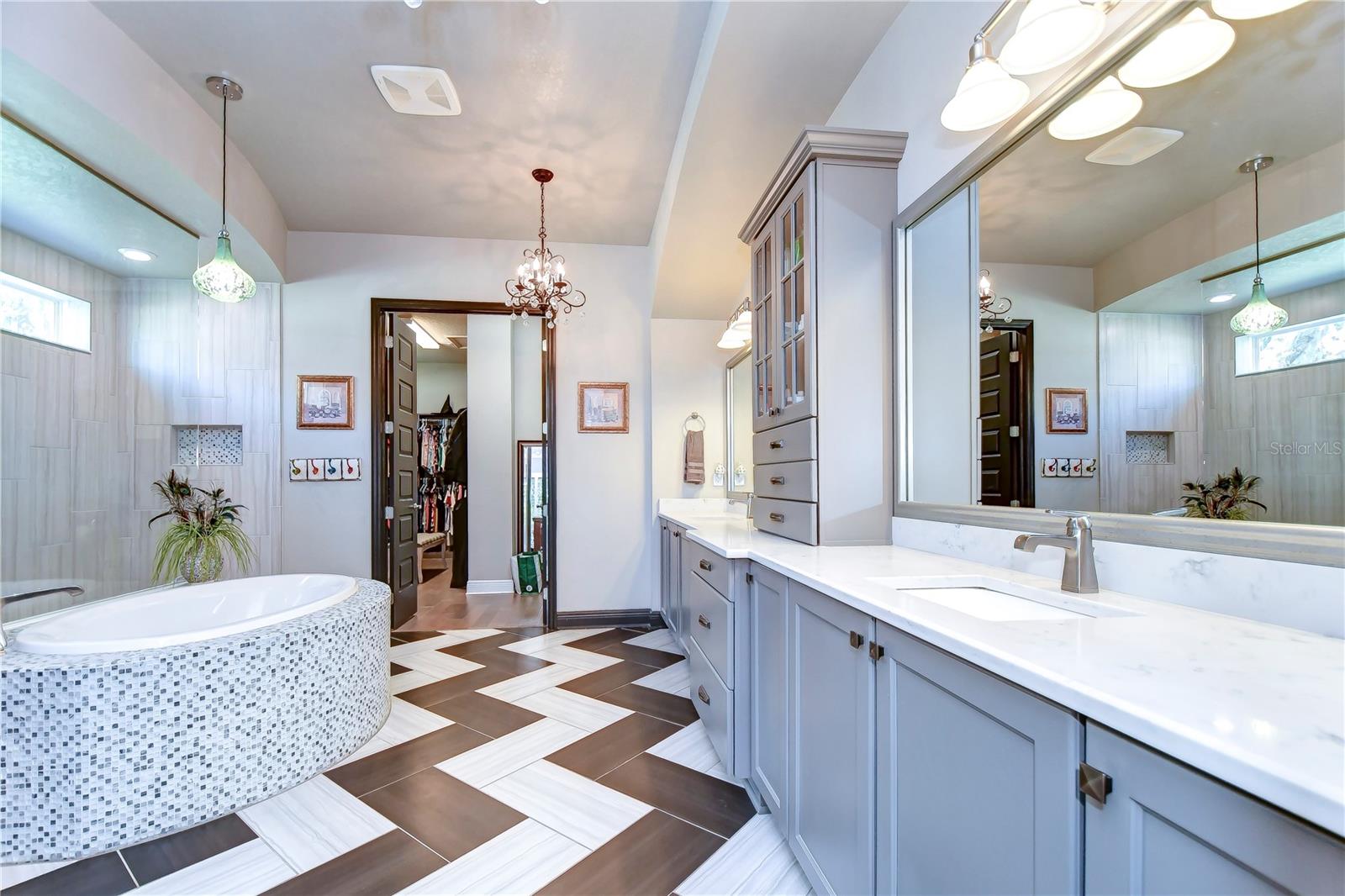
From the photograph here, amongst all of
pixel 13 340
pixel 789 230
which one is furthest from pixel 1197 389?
pixel 13 340

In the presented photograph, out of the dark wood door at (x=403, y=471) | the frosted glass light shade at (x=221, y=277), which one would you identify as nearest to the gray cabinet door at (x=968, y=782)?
the frosted glass light shade at (x=221, y=277)

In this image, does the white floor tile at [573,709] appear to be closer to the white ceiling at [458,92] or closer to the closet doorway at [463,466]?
the closet doorway at [463,466]

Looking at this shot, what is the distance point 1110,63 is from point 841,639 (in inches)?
54.0

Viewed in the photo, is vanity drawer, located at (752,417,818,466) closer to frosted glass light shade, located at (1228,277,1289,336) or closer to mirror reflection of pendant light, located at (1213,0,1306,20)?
frosted glass light shade, located at (1228,277,1289,336)

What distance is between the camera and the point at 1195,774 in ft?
1.84

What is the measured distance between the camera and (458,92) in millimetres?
2719

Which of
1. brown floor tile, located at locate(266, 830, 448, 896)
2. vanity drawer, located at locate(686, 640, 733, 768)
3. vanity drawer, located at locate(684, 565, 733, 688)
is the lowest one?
brown floor tile, located at locate(266, 830, 448, 896)

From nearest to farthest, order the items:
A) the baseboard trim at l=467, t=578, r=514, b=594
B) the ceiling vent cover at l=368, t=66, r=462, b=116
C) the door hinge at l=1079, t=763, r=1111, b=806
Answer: the door hinge at l=1079, t=763, r=1111, b=806 → the ceiling vent cover at l=368, t=66, r=462, b=116 → the baseboard trim at l=467, t=578, r=514, b=594

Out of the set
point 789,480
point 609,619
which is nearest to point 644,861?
point 789,480

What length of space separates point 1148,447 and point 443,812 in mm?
2289

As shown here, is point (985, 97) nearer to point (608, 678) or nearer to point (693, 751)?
point (693, 751)

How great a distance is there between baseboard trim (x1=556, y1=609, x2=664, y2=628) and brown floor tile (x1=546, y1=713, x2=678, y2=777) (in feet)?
5.59

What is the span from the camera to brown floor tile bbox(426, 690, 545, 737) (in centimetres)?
263

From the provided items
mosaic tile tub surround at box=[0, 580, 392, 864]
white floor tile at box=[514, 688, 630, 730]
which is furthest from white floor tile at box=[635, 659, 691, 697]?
mosaic tile tub surround at box=[0, 580, 392, 864]
